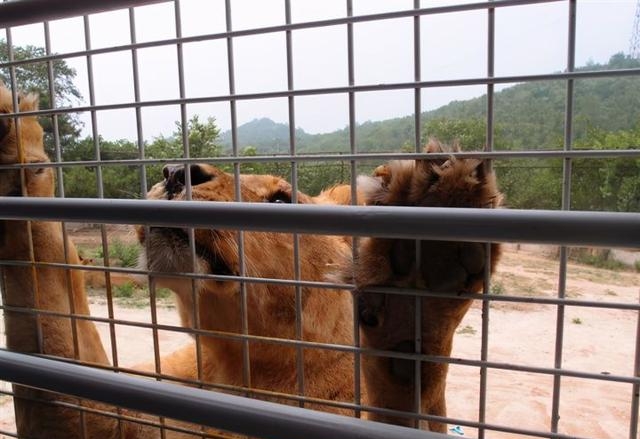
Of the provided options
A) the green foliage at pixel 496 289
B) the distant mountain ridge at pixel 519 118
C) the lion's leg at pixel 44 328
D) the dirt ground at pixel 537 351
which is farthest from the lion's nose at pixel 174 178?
the dirt ground at pixel 537 351

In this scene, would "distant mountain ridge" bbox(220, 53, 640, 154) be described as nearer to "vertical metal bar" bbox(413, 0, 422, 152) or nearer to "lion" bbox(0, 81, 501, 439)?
"vertical metal bar" bbox(413, 0, 422, 152)

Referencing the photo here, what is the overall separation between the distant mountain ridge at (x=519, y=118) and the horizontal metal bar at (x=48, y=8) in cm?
42

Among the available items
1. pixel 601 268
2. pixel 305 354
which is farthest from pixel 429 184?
pixel 601 268

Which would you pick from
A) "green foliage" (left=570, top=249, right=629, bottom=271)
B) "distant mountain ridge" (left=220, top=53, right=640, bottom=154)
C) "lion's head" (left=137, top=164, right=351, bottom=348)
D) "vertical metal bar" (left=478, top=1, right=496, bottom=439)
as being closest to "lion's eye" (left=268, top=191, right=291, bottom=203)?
"lion's head" (left=137, top=164, right=351, bottom=348)

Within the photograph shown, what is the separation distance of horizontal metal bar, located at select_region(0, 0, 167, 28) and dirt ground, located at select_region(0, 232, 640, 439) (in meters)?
4.09

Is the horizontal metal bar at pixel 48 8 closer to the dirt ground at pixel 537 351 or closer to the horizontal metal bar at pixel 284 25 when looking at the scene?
the horizontal metal bar at pixel 284 25

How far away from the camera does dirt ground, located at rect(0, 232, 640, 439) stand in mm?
→ 6867

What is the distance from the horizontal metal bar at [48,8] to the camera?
1160mm

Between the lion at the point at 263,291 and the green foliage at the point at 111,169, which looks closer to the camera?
the lion at the point at 263,291

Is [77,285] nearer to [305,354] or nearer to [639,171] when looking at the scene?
[305,354]

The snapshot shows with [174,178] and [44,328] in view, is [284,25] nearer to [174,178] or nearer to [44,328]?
[174,178]

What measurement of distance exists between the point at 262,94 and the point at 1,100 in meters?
1.49

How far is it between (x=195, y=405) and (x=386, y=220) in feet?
1.71

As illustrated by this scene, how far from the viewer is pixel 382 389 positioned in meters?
1.62
